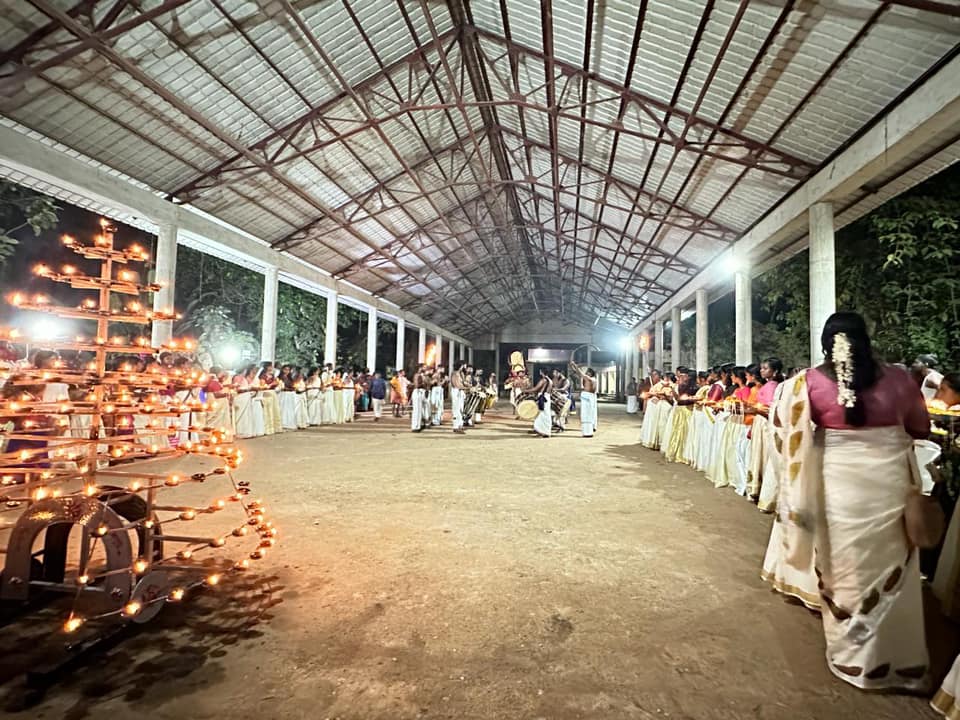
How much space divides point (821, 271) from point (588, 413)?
5.36 meters

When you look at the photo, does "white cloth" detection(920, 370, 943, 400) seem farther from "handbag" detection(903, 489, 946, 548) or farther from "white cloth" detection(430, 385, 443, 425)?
"white cloth" detection(430, 385, 443, 425)

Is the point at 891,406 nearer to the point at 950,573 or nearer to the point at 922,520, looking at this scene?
the point at 922,520

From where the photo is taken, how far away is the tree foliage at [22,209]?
9.09m

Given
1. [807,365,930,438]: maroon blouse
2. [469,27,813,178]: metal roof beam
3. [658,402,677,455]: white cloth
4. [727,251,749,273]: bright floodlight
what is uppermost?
[469,27,813,178]: metal roof beam

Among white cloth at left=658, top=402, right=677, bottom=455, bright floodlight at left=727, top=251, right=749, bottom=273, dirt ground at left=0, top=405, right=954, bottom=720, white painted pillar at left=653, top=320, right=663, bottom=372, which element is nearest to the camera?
dirt ground at left=0, top=405, right=954, bottom=720

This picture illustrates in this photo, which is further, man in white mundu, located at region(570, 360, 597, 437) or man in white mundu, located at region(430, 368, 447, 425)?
man in white mundu, located at region(430, 368, 447, 425)

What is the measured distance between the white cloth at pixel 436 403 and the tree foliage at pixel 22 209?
8209 millimetres

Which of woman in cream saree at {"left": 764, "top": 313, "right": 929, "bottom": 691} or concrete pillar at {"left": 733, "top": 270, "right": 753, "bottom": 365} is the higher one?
concrete pillar at {"left": 733, "top": 270, "right": 753, "bottom": 365}

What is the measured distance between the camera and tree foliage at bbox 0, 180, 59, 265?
9.09 m

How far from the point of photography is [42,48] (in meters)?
6.06

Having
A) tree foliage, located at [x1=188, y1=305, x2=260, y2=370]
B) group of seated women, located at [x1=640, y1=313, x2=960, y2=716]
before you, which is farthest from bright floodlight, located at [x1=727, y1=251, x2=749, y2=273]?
tree foliage, located at [x1=188, y1=305, x2=260, y2=370]

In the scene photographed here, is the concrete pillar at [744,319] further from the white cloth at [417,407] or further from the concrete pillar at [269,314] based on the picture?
the concrete pillar at [269,314]

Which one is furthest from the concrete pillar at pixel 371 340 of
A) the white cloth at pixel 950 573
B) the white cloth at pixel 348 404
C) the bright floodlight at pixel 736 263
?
the white cloth at pixel 950 573

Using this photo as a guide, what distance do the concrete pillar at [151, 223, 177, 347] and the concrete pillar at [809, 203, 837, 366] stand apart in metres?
10.8
